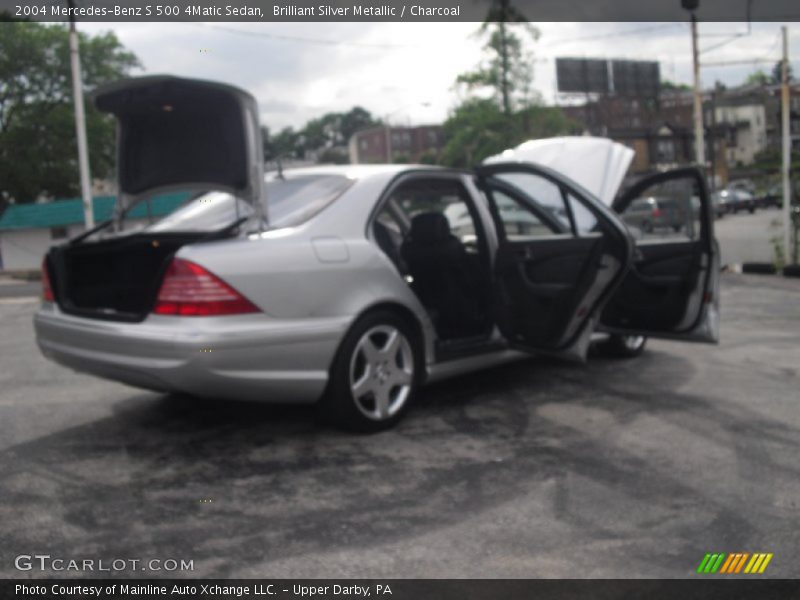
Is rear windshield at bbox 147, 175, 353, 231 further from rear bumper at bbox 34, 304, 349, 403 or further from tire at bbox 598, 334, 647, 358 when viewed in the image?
tire at bbox 598, 334, 647, 358

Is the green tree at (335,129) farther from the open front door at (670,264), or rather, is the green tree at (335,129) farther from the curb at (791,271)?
the open front door at (670,264)

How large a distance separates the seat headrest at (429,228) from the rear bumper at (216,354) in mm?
1321

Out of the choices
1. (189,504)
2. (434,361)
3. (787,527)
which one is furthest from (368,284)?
(787,527)

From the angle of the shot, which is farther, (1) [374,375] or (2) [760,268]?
(2) [760,268]

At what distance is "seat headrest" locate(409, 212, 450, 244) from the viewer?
5.40 meters

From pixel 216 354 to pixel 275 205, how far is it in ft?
3.74

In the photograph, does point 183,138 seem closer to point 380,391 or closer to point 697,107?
point 380,391

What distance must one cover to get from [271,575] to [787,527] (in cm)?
204

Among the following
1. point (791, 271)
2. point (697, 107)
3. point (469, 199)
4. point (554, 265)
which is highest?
point (697, 107)

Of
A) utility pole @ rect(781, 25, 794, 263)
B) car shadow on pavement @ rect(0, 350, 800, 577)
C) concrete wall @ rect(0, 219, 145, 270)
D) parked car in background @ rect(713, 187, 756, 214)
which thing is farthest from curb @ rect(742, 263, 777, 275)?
concrete wall @ rect(0, 219, 145, 270)

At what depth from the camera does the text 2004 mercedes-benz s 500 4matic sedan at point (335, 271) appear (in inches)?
157

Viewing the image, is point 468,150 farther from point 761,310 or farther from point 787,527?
point 787,527

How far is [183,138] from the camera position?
5039 mm

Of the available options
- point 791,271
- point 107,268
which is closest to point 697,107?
point 791,271
